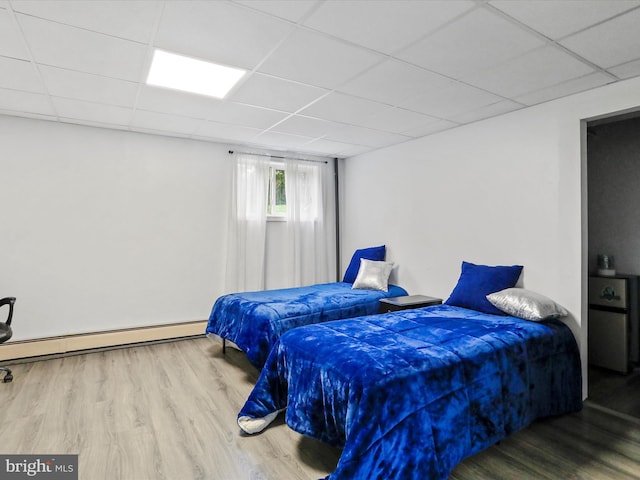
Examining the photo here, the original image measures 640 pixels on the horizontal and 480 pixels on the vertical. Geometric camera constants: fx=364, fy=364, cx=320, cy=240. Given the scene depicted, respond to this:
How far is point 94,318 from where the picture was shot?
4.03 metres

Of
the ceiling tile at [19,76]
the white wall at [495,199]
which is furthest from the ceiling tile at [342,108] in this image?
the ceiling tile at [19,76]

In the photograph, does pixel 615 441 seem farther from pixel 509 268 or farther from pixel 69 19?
pixel 69 19

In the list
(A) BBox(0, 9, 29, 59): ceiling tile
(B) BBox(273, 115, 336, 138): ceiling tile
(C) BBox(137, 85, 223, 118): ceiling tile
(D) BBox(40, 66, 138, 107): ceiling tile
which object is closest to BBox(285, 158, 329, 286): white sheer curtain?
(B) BBox(273, 115, 336, 138): ceiling tile

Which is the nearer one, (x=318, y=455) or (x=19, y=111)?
(x=318, y=455)

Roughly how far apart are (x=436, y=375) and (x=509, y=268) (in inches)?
70.6

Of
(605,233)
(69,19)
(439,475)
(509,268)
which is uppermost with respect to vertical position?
(69,19)

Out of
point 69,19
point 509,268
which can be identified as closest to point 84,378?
point 69,19

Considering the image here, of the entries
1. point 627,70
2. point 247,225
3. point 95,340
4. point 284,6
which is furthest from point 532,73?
point 95,340

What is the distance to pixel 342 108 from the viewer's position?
336 centimetres

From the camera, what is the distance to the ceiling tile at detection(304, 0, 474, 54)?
1834 mm

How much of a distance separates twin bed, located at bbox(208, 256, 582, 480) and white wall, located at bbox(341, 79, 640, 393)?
49cm

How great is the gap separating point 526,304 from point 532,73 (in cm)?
172

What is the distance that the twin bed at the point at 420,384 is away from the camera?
1724mm

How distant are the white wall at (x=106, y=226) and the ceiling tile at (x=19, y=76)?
102cm
